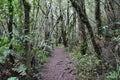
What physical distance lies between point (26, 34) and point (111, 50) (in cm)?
294

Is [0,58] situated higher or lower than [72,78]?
higher

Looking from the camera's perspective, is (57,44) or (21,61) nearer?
(21,61)

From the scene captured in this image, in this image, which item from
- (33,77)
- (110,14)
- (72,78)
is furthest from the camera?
(110,14)

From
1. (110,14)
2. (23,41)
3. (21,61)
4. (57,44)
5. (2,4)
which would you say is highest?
(2,4)

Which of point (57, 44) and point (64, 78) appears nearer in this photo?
point (64, 78)

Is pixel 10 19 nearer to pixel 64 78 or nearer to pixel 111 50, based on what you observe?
pixel 64 78

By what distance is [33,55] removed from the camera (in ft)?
27.1

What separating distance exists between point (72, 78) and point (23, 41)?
2.71 m

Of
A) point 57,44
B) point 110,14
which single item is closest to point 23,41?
point 110,14

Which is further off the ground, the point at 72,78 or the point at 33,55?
the point at 33,55

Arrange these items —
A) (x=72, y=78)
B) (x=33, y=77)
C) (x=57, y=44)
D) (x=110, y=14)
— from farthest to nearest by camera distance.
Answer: (x=57, y=44) → (x=110, y=14) → (x=72, y=78) → (x=33, y=77)

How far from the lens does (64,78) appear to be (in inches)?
333

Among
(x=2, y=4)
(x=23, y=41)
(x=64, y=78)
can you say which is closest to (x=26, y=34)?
(x=23, y=41)

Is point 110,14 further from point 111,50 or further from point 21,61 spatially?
point 21,61
